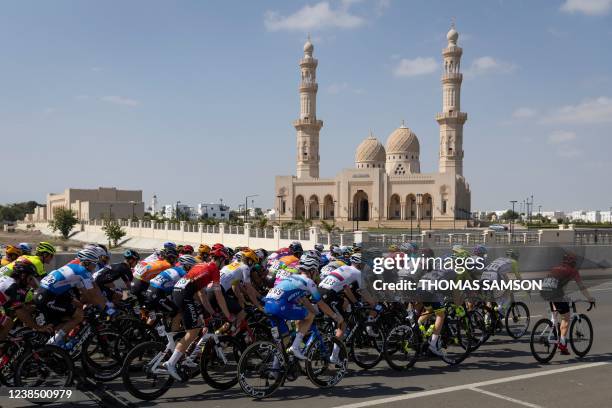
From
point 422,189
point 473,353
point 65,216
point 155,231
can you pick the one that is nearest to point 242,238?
point 155,231

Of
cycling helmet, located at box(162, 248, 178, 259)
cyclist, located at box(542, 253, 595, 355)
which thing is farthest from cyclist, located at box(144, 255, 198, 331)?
cyclist, located at box(542, 253, 595, 355)

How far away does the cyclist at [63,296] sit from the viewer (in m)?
7.43

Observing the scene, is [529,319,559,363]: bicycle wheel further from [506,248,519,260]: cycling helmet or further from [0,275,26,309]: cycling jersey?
[0,275,26,309]: cycling jersey

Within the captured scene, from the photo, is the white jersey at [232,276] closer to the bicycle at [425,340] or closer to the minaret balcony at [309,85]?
the bicycle at [425,340]

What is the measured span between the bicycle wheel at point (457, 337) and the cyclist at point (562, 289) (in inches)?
55.5

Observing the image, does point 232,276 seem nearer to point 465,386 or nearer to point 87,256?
point 87,256

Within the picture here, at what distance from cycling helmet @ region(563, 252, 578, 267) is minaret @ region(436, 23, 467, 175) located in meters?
Result: 78.3

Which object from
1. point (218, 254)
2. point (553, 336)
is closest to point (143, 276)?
point (218, 254)

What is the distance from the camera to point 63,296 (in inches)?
297

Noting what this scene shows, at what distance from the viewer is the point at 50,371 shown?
22.9ft

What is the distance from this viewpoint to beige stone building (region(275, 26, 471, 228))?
84625 mm

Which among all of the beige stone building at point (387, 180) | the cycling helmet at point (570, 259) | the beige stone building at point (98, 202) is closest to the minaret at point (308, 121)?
the beige stone building at point (387, 180)

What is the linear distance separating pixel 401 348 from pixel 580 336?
323cm

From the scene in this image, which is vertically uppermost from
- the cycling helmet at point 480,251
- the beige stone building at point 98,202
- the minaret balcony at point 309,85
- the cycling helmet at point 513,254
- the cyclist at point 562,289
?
the minaret balcony at point 309,85
